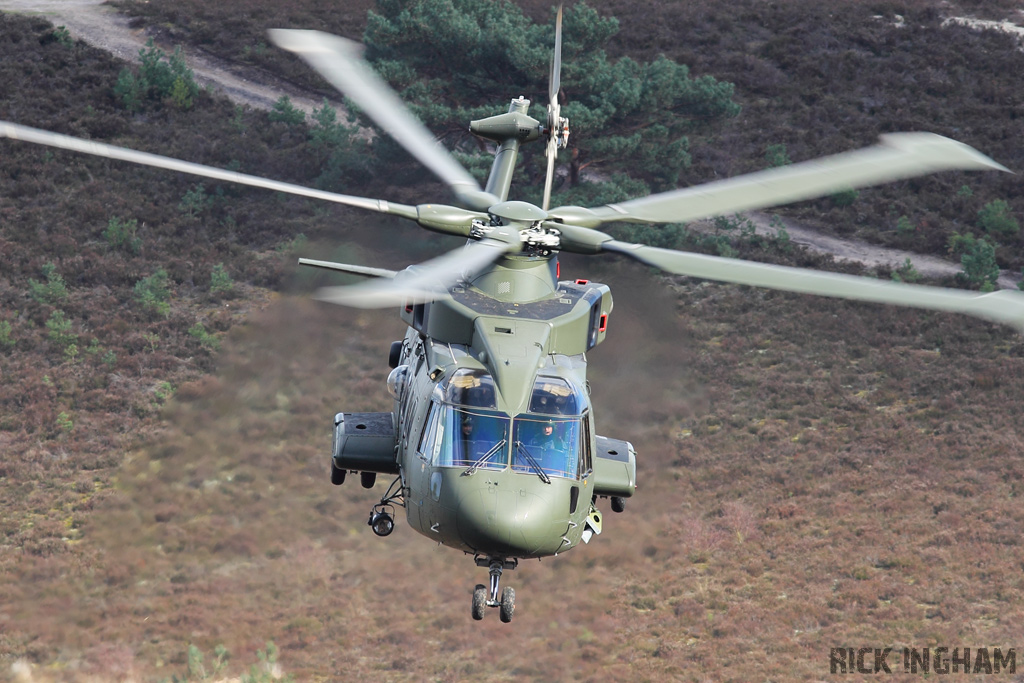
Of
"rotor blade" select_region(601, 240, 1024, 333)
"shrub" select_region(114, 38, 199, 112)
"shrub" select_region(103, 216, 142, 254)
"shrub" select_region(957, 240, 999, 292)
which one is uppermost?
"rotor blade" select_region(601, 240, 1024, 333)

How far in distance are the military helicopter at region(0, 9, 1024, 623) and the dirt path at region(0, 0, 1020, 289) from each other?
1991 centimetres

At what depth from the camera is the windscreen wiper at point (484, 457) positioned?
14672mm

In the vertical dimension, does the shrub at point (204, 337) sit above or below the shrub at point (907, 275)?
below

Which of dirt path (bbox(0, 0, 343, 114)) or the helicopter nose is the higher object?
dirt path (bbox(0, 0, 343, 114))

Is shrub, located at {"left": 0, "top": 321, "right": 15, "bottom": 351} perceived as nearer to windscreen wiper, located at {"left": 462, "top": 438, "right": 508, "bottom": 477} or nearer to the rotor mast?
the rotor mast

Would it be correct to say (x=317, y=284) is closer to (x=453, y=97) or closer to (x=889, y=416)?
(x=453, y=97)

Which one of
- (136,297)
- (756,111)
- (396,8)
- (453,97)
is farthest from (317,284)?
(756,111)

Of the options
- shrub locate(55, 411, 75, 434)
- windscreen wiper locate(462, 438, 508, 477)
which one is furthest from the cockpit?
shrub locate(55, 411, 75, 434)

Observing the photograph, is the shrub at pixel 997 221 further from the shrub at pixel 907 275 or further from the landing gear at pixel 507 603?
the landing gear at pixel 507 603

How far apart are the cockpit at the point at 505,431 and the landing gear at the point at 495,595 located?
128 centimetres

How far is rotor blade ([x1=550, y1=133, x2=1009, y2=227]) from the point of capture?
Result: 46.4 feet

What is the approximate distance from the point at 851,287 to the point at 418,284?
4.64m

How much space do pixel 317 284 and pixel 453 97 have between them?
8672mm

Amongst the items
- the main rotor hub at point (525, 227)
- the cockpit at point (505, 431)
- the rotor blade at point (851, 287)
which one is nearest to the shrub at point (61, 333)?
the main rotor hub at point (525, 227)
